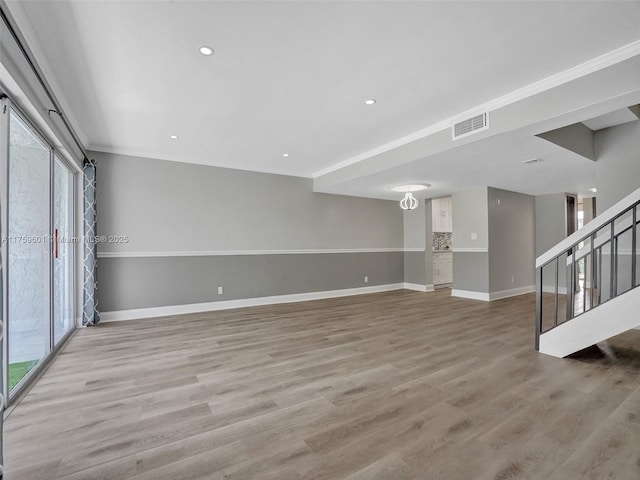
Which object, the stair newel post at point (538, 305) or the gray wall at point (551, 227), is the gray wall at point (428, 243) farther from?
the stair newel post at point (538, 305)

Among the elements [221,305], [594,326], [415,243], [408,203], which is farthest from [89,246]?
[415,243]

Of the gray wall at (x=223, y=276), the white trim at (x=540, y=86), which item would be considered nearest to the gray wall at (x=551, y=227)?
the gray wall at (x=223, y=276)

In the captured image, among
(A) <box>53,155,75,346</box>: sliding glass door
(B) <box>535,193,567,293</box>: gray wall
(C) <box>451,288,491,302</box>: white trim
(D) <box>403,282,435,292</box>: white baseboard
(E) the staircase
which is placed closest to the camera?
(E) the staircase

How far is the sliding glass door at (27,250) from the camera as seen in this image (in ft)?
7.86

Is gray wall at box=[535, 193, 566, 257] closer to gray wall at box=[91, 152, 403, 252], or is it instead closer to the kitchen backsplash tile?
the kitchen backsplash tile

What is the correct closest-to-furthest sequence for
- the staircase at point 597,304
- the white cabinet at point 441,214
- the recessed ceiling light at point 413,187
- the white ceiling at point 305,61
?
the white ceiling at point 305,61 → the staircase at point 597,304 → the recessed ceiling light at point 413,187 → the white cabinet at point 441,214

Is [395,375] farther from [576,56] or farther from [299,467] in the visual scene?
[576,56]

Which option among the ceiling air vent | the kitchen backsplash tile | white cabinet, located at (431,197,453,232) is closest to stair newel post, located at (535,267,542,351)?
the ceiling air vent

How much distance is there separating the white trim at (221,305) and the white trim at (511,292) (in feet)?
7.79

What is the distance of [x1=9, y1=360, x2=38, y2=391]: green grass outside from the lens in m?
2.49

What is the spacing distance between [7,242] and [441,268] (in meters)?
7.98

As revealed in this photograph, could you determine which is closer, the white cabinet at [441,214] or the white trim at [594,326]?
the white trim at [594,326]

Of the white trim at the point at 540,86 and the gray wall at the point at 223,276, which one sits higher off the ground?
the white trim at the point at 540,86

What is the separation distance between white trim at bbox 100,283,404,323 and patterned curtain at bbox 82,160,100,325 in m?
0.24
